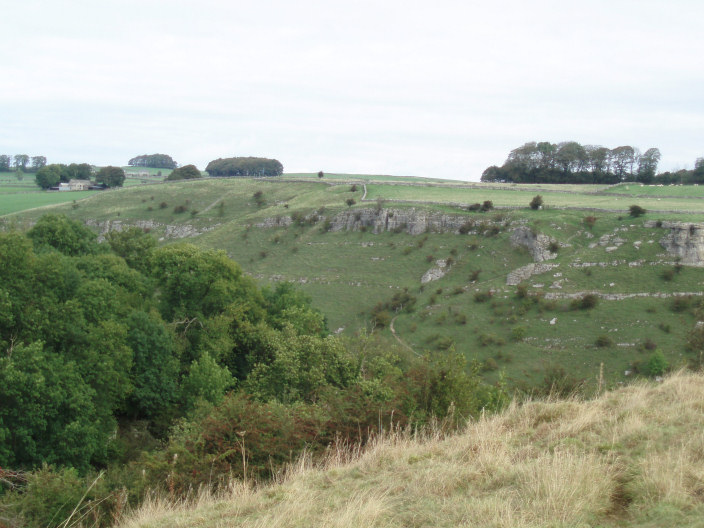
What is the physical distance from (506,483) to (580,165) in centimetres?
10300

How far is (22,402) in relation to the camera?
54.9 feet

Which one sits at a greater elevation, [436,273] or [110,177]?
[110,177]

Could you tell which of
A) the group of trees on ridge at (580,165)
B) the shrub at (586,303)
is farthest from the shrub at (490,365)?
the group of trees on ridge at (580,165)

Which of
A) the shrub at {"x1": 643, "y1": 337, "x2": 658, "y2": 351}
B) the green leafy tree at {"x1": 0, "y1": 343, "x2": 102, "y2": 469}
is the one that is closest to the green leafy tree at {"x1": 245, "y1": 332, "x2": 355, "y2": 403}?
the green leafy tree at {"x1": 0, "y1": 343, "x2": 102, "y2": 469}

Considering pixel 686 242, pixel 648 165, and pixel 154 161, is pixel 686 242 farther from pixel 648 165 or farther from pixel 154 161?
pixel 154 161

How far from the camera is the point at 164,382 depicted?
81.6 ft

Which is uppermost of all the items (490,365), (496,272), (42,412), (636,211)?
(636,211)

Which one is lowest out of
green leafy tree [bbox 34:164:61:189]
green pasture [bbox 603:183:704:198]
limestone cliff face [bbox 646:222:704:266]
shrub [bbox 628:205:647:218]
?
limestone cliff face [bbox 646:222:704:266]

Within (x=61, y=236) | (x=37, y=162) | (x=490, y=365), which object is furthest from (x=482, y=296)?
(x=37, y=162)

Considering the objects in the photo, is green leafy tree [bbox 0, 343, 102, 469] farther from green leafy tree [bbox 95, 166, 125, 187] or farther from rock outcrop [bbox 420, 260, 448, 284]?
green leafy tree [bbox 95, 166, 125, 187]

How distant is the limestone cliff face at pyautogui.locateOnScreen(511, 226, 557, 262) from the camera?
54562 millimetres

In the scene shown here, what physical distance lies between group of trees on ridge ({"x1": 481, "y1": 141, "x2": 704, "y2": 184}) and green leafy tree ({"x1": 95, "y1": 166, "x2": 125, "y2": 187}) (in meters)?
83.7

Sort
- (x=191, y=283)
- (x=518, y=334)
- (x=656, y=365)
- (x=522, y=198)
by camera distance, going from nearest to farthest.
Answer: (x=191, y=283)
(x=656, y=365)
(x=518, y=334)
(x=522, y=198)

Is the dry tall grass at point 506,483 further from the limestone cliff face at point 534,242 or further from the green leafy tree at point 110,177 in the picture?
the green leafy tree at point 110,177
